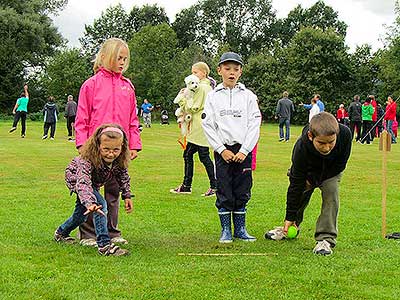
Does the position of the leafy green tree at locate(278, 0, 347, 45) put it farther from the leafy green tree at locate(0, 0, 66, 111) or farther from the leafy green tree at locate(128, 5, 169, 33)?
the leafy green tree at locate(0, 0, 66, 111)

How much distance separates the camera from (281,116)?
2684cm

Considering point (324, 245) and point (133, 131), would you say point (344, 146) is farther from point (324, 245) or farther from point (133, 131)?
point (133, 131)

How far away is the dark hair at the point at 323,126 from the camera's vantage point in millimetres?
5679

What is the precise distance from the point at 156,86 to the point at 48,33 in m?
11.4

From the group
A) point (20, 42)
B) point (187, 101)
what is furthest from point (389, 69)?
point (187, 101)

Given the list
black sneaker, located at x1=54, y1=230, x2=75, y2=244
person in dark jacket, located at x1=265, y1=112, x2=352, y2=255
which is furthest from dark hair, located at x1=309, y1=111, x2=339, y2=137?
Answer: black sneaker, located at x1=54, y1=230, x2=75, y2=244

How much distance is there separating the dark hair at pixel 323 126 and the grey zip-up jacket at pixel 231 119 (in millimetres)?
1124

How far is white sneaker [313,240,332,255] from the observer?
235 inches

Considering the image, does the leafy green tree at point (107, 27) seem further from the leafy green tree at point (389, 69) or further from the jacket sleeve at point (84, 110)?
the jacket sleeve at point (84, 110)

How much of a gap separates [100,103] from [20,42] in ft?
180

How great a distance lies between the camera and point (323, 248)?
5.99 meters

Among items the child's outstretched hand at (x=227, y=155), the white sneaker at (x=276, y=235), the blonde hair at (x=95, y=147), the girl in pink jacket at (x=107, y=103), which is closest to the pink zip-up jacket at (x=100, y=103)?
→ the girl in pink jacket at (x=107, y=103)

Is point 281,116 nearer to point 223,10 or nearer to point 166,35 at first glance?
point 166,35

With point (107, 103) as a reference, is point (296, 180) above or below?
below
